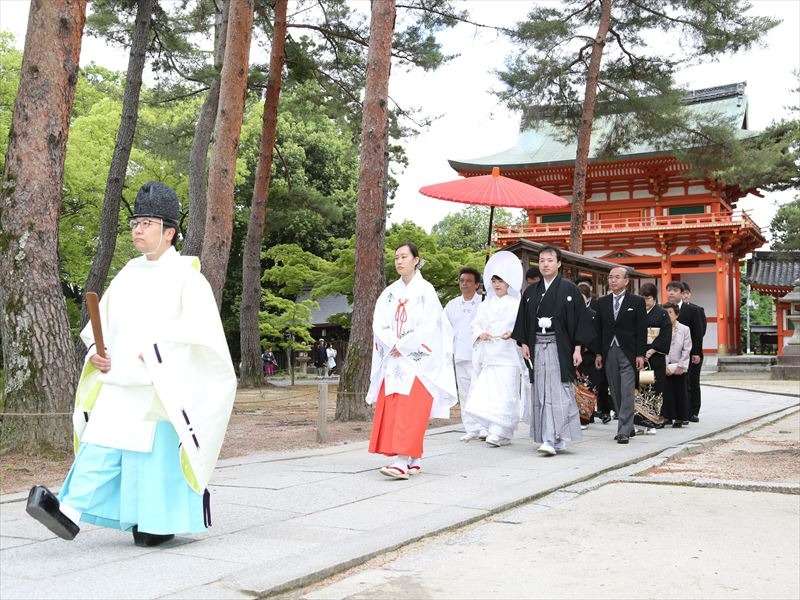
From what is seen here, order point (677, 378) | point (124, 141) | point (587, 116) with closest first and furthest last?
point (677, 378) < point (124, 141) < point (587, 116)

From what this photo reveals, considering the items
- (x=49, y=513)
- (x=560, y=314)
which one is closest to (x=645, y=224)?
(x=560, y=314)

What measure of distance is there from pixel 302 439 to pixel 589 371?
388 cm

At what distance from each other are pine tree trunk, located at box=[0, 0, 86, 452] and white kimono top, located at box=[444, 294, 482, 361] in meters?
4.23

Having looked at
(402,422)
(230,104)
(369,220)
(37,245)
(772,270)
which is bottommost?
(402,422)

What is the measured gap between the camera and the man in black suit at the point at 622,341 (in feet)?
28.2

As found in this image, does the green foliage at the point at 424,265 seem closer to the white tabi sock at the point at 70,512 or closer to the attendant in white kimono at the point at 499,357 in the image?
the attendant in white kimono at the point at 499,357

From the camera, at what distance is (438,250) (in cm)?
1741

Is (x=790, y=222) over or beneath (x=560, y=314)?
over

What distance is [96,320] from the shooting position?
3.83m

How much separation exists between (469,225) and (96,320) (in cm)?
4822

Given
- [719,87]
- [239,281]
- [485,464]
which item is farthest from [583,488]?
[719,87]

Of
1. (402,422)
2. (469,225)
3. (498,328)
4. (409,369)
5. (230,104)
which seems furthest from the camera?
(469,225)

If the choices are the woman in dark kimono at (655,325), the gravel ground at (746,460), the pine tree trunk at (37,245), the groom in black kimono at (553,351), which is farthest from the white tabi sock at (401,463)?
the woman in dark kimono at (655,325)

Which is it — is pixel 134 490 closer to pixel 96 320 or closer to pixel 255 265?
Answer: pixel 96 320
